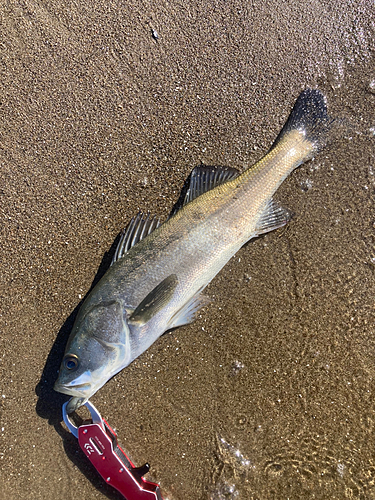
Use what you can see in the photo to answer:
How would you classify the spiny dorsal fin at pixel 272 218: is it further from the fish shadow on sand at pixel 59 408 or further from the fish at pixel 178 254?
the fish shadow on sand at pixel 59 408

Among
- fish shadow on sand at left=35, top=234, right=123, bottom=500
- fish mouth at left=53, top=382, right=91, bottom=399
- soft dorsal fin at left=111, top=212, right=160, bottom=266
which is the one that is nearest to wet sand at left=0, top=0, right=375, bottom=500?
fish shadow on sand at left=35, top=234, right=123, bottom=500

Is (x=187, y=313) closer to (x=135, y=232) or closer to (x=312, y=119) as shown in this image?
(x=135, y=232)

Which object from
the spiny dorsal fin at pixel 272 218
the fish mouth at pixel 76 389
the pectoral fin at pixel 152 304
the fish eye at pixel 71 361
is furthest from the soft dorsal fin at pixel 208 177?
the fish mouth at pixel 76 389

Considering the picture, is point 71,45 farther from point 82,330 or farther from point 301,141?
point 82,330

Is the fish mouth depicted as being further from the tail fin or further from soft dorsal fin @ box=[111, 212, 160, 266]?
the tail fin

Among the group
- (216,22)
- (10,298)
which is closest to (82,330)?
(10,298)

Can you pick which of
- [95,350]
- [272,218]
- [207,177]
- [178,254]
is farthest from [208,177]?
[95,350]

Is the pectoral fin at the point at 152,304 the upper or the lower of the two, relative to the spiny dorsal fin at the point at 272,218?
upper
